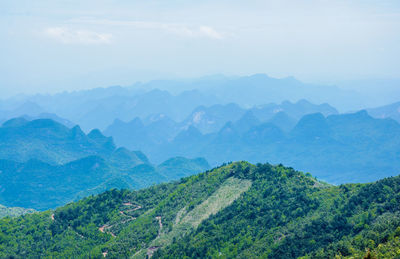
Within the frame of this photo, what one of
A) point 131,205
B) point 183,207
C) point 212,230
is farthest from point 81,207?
point 212,230

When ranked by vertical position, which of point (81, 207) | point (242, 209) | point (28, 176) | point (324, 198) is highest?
point (324, 198)

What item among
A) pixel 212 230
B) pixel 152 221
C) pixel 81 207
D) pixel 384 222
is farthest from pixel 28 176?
pixel 384 222

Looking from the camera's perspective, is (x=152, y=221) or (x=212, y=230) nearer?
(x=212, y=230)

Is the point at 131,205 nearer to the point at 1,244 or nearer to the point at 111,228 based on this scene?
the point at 111,228

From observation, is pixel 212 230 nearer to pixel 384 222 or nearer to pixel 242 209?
pixel 242 209

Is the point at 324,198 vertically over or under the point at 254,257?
over

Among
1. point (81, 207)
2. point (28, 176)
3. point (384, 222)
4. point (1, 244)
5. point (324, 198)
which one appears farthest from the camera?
point (28, 176)

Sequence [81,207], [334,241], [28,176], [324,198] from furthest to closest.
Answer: [28,176] < [81,207] < [324,198] < [334,241]
